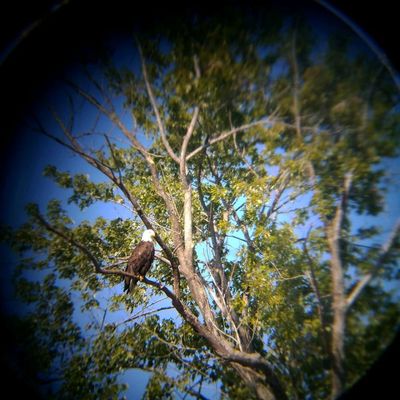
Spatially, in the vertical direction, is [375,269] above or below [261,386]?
above

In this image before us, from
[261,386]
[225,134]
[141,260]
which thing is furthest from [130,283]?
[225,134]

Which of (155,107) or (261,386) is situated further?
(155,107)

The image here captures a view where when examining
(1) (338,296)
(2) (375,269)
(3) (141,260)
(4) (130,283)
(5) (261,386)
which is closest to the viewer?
(2) (375,269)

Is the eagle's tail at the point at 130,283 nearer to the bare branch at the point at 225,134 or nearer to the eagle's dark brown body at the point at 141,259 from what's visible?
the eagle's dark brown body at the point at 141,259

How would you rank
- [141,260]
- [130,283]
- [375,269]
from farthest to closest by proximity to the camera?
[141,260]
[130,283]
[375,269]

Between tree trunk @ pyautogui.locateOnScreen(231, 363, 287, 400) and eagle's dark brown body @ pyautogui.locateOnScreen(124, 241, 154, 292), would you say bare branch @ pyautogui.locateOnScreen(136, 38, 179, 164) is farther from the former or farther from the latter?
tree trunk @ pyautogui.locateOnScreen(231, 363, 287, 400)

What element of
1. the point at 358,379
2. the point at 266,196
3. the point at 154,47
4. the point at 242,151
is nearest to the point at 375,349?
the point at 358,379

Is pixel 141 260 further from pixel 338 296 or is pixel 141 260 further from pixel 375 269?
pixel 375 269

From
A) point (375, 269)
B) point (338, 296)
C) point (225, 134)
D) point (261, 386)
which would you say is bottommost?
point (261, 386)

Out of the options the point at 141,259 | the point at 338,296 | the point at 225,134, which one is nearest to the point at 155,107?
the point at 225,134

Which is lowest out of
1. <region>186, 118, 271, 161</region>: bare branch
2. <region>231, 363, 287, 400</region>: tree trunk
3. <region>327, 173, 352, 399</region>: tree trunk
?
<region>231, 363, 287, 400</region>: tree trunk

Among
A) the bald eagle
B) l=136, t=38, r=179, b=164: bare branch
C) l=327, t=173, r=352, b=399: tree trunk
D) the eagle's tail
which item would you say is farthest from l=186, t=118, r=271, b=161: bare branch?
the eagle's tail

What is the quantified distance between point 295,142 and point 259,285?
2.74 meters

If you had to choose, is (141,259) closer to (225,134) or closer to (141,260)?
(141,260)
